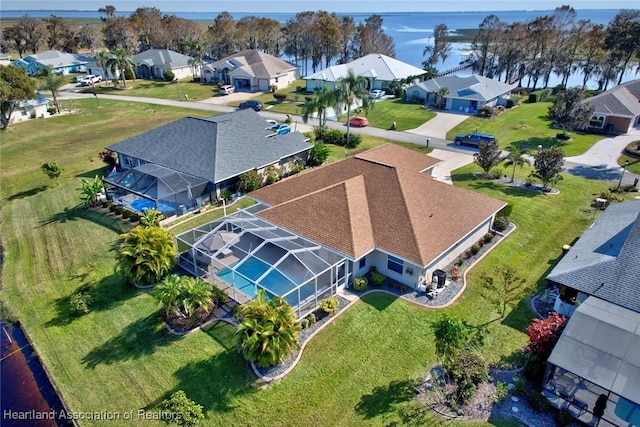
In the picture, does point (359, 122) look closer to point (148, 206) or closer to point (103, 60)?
point (148, 206)

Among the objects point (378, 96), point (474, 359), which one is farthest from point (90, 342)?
point (378, 96)

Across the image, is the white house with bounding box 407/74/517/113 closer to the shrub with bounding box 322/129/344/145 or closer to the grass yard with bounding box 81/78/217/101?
the shrub with bounding box 322/129/344/145

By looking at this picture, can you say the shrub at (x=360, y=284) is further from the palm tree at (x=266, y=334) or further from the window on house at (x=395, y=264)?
the palm tree at (x=266, y=334)

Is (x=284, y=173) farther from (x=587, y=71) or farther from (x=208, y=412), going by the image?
(x=587, y=71)

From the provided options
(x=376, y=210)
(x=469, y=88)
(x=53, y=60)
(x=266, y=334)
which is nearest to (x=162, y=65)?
(x=53, y=60)

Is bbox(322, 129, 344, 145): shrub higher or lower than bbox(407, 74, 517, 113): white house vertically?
lower

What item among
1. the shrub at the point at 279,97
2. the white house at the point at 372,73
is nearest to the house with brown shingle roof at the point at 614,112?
the white house at the point at 372,73

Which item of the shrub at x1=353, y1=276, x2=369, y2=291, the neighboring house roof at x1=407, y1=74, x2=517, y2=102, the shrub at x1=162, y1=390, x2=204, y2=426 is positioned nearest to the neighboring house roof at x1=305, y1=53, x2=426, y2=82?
the neighboring house roof at x1=407, y1=74, x2=517, y2=102
